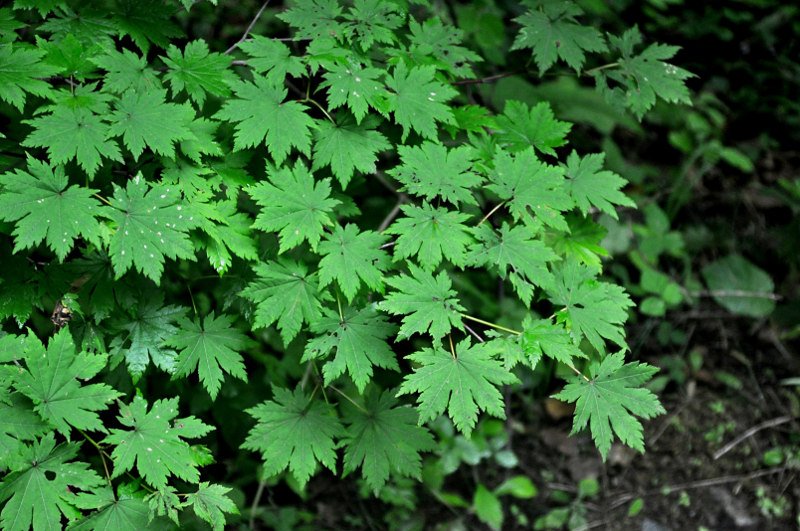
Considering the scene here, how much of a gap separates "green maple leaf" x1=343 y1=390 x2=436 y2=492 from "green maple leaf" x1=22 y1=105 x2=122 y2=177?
1.11m

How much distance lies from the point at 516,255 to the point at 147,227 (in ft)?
3.39

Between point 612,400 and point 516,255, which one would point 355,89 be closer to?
point 516,255

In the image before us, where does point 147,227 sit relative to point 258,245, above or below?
above

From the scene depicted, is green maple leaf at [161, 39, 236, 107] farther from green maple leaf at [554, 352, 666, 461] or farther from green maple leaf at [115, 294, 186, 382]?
green maple leaf at [554, 352, 666, 461]

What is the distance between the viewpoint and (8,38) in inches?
69.4

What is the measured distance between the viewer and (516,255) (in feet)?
5.84

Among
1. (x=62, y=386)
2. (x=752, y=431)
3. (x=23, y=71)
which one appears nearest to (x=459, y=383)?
(x=62, y=386)

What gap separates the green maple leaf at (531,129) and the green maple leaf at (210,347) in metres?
1.12

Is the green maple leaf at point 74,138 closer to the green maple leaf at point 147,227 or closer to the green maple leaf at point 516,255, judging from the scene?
the green maple leaf at point 147,227

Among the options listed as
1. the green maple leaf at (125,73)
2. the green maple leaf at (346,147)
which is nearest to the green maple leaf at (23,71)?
the green maple leaf at (125,73)

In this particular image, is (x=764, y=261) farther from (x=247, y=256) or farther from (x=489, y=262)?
(x=247, y=256)

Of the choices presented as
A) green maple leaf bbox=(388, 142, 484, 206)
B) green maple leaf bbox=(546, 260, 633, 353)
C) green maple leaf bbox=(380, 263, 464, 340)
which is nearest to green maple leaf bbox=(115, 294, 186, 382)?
green maple leaf bbox=(380, 263, 464, 340)

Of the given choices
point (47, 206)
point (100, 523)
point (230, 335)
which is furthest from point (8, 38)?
point (100, 523)

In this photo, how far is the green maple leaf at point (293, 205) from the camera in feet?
5.79
